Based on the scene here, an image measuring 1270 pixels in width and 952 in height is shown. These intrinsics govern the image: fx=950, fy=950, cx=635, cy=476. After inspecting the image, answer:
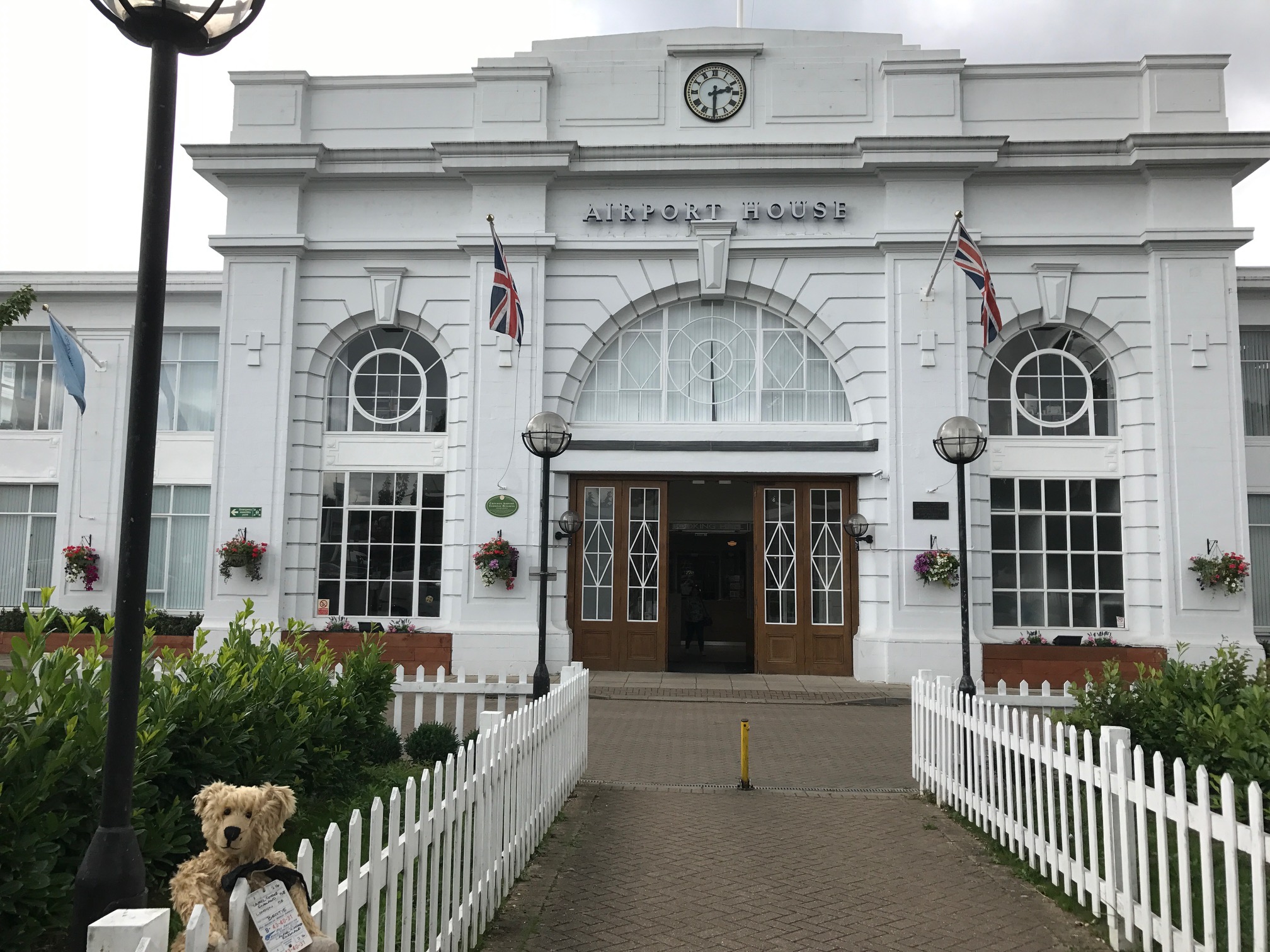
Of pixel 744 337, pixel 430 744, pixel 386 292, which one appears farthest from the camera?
pixel 386 292

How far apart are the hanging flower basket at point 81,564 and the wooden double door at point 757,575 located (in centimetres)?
1035

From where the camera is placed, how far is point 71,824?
4332 mm

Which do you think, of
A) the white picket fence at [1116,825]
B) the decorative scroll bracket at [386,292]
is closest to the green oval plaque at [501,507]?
the decorative scroll bracket at [386,292]

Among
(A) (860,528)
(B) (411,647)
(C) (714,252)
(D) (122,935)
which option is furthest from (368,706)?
(C) (714,252)

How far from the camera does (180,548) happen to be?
67.1 ft

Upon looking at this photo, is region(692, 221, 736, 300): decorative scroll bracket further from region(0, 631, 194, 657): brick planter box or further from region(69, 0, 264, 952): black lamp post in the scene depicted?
region(69, 0, 264, 952): black lamp post

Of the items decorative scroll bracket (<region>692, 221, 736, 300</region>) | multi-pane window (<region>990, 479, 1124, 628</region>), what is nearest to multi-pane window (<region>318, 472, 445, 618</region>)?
decorative scroll bracket (<region>692, 221, 736, 300</region>)

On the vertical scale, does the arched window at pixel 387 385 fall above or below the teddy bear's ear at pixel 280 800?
above

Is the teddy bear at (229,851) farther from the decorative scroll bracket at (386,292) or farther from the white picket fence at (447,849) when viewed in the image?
the decorative scroll bracket at (386,292)

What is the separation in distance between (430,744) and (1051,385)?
14.3 m

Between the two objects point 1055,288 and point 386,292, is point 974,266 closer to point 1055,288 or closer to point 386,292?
point 1055,288

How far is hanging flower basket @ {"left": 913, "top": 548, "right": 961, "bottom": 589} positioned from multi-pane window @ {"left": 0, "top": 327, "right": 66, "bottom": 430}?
18610 millimetres

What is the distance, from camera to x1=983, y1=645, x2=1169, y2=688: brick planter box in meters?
16.8

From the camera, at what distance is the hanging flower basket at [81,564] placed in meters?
19.8
